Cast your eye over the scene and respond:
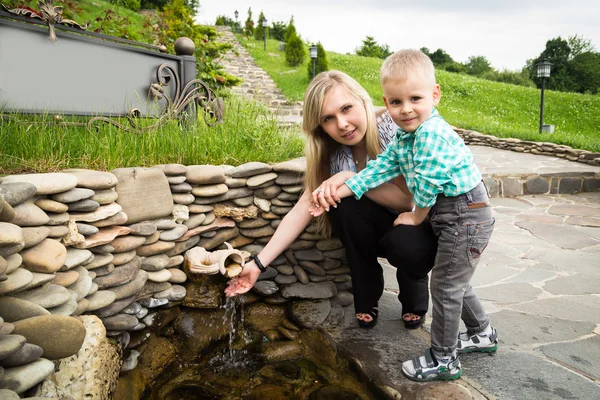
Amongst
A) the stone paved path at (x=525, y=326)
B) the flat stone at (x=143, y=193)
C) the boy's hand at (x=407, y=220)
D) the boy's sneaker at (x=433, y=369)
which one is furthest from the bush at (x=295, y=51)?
the boy's sneaker at (x=433, y=369)

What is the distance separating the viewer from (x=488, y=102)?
15125mm

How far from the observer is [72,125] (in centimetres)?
253

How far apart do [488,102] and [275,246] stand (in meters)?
14.8

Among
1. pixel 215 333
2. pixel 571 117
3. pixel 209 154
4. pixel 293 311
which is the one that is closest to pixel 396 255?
pixel 293 311

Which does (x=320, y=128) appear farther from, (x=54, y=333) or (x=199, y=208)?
(x=54, y=333)

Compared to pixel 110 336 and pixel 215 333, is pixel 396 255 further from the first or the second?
pixel 110 336

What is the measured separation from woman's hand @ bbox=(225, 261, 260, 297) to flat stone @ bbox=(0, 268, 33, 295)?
2.95 ft

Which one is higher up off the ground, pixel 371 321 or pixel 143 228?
pixel 143 228

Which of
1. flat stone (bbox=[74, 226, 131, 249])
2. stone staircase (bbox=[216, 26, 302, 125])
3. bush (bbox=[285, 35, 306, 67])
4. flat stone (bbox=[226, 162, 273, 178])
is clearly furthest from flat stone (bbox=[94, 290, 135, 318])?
bush (bbox=[285, 35, 306, 67])

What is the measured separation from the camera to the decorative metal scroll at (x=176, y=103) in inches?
108

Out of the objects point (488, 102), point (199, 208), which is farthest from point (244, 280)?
point (488, 102)

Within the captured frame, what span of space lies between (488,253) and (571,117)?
11.8 m

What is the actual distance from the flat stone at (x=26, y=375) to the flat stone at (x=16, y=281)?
25cm

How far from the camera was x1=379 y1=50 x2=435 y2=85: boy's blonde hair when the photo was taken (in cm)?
171
